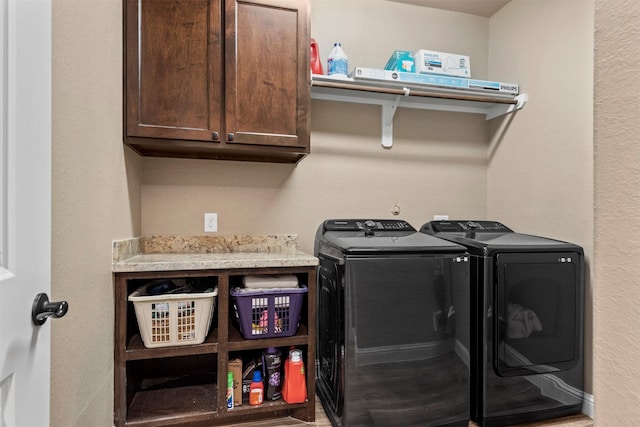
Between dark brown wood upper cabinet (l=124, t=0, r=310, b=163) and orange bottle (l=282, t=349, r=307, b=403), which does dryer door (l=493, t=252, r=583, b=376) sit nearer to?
orange bottle (l=282, t=349, r=307, b=403)

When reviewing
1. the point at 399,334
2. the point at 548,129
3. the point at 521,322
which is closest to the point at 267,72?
the point at 399,334

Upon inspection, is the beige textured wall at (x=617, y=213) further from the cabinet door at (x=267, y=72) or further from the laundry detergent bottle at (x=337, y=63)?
the laundry detergent bottle at (x=337, y=63)

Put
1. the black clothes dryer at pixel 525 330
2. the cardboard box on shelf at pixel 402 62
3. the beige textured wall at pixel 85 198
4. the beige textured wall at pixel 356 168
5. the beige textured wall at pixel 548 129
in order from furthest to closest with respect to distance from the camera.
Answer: the cardboard box on shelf at pixel 402 62, the beige textured wall at pixel 356 168, the beige textured wall at pixel 548 129, the black clothes dryer at pixel 525 330, the beige textured wall at pixel 85 198

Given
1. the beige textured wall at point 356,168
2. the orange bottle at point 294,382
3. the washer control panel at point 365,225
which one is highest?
the beige textured wall at point 356,168

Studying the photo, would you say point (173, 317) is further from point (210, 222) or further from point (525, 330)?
point (525, 330)

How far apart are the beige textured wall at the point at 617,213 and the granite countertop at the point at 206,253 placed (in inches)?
55.2

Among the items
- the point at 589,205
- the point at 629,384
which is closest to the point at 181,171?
the point at 629,384

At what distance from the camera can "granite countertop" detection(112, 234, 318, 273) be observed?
5.44 ft

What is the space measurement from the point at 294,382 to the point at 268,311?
42cm

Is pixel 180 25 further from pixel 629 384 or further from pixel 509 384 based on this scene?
pixel 509 384

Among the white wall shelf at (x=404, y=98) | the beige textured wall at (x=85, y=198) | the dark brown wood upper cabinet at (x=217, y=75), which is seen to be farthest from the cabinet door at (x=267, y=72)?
the beige textured wall at (x=85, y=198)

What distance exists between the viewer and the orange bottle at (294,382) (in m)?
1.82

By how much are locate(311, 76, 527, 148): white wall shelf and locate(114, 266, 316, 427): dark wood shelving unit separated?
1223 millimetres

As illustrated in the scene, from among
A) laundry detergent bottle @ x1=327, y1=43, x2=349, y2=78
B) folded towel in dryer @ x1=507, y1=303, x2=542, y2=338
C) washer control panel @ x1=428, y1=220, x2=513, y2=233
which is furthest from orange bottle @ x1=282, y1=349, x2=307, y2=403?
laundry detergent bottle @ x1=327, y1=43, x2=349, y2=78
